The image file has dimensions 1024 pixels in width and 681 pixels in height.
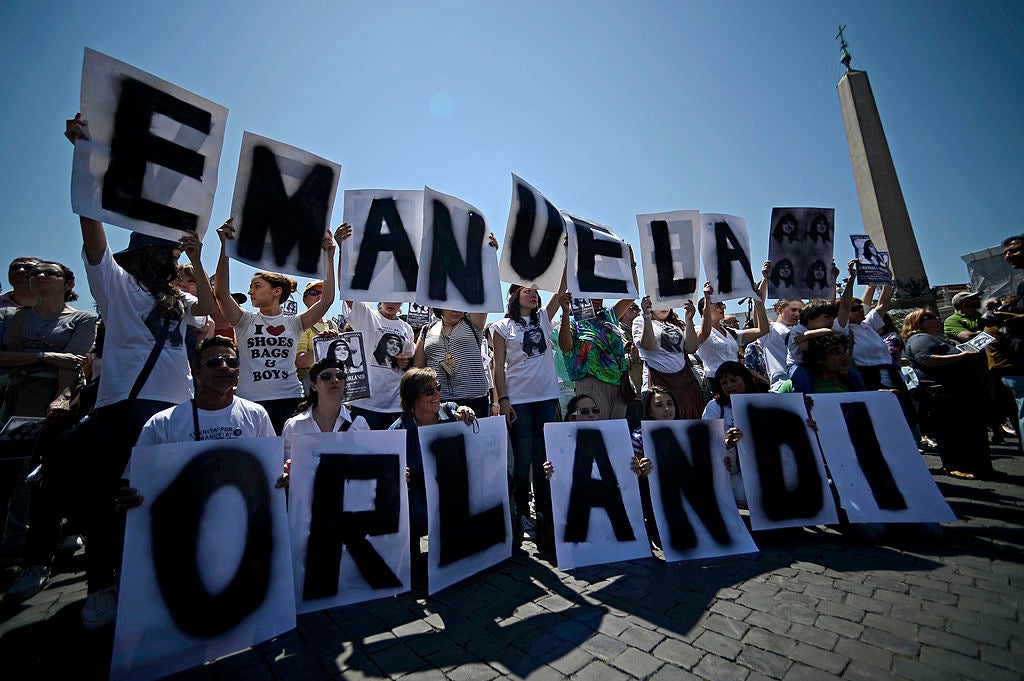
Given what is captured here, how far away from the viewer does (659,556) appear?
348 centimetres

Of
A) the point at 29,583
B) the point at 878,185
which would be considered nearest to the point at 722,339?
the point at 29,583

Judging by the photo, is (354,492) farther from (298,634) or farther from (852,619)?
(852,619)

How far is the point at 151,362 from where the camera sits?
2846 millimetres

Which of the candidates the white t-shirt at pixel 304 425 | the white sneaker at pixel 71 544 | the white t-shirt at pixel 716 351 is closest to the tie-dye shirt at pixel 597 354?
the white t-shirt at pixel 716 351

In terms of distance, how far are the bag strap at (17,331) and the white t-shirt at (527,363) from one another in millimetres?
3921

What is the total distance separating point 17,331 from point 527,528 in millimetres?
4633

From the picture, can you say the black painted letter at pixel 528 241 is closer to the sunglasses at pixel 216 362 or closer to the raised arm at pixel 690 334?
the raised arm at pixel 690 334

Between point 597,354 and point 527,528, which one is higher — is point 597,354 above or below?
above

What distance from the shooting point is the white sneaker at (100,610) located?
95.0 inches

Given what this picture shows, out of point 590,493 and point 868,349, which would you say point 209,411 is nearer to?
point 590,493

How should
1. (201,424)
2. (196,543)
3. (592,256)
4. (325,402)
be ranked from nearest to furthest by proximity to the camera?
(196,543)
(201,424)
(325,402)
(592,256)

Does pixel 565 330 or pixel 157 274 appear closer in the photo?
pixel 157 274

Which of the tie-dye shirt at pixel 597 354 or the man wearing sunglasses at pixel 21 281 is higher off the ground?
the man wearing sunglasses at pixel 21 281

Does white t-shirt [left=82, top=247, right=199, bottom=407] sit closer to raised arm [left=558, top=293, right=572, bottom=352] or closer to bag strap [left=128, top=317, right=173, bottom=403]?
bag strap [left=128, top=317, right=173, bottom=403]
